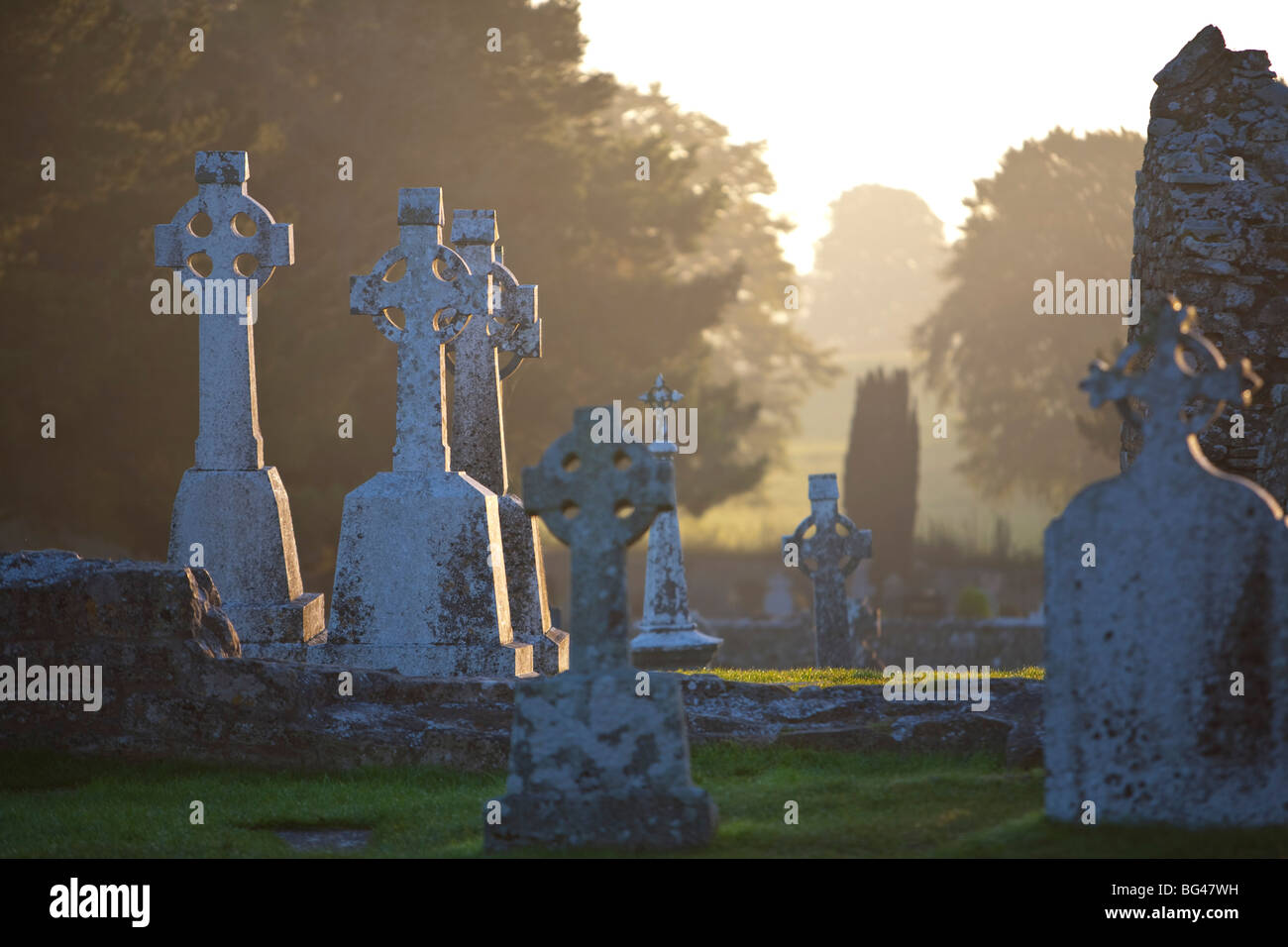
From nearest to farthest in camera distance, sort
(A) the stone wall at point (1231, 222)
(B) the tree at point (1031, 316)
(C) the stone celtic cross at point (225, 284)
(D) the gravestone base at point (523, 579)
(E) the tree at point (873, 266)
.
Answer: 1. (A) the stone wall at point (1231, 222)
2. (C) the stone celtic cross at point (225, 284)
3. (D) the gravestone base at point (523, 579)
4. (B) the tree at point (1031, 316)
5. (E) the tree at point (873, 266)

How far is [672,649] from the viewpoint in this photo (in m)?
16.8

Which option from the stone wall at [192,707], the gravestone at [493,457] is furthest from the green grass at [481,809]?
the gravestone at [493,457]

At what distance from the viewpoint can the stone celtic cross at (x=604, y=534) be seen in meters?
7.02

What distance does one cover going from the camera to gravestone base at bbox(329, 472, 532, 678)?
10.5m

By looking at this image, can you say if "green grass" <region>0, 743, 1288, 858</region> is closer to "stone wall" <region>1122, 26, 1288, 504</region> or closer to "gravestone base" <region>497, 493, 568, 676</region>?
"gravestone base" <region>497, 493, 568, 676</region>

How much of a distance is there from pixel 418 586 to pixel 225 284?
9.02 feet

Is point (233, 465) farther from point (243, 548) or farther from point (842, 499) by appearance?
point (842, 499)

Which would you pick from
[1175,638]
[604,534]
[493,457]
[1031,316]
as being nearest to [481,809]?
[604,534]

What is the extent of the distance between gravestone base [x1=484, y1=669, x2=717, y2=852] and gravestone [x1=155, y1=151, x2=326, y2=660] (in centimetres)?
462

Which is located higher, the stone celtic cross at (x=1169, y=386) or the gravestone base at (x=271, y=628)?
the stone celtic cross at (x=1169, y=386)

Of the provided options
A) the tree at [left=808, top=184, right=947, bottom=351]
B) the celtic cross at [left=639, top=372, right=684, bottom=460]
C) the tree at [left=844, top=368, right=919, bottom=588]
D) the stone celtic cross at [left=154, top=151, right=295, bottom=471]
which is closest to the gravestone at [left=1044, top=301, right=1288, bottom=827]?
the stone celtic cross at [left=154, top=151, right=295, bottom=471]

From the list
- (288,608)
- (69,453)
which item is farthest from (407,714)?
(69,453)

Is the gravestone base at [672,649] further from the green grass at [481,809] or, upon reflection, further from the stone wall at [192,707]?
the stone wall at [192,707]

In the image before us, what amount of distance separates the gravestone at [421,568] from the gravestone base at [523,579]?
117 centimetres
